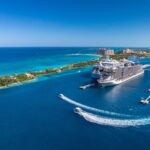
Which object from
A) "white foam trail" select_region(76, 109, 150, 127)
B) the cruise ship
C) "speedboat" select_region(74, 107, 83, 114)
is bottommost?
"white foam trail" select_region(76, 109, 150, 127)

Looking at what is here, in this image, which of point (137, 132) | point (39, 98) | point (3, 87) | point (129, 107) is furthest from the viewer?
point (3, 87)

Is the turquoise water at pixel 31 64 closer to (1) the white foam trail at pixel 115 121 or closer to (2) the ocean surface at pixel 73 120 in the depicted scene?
(2) the ocean surface at pixel 73 120

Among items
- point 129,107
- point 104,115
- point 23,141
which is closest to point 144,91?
point 129,107

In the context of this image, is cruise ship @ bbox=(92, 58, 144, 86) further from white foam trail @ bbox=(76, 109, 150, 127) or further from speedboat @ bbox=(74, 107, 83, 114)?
white foam trail @ bbox=(76, 109, 150, 127)

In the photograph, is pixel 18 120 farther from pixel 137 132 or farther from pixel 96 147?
pixel 137 132

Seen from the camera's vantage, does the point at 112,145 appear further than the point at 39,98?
No

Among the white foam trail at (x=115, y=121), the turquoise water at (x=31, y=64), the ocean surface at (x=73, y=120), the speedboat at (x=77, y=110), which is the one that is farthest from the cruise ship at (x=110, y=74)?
the turquoise water at (x=31, y=64)

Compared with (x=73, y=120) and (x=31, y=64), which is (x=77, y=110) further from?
(x=31, y=64)

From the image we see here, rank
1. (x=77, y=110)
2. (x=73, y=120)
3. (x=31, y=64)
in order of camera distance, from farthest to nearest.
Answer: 1. (x=31, y=64)
2. (x=77, y=110)
3. (x=73, y=120)

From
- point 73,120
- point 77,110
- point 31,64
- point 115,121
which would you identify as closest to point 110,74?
point 77,110

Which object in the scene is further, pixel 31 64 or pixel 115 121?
pixel 31 64

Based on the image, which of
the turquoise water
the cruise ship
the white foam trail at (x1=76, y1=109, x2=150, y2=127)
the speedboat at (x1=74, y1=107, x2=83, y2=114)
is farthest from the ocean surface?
the turquoise water
